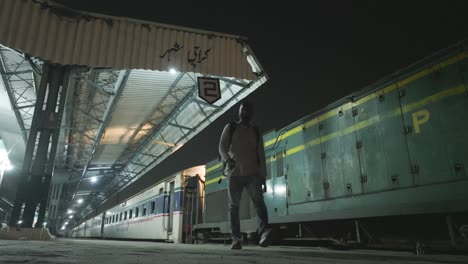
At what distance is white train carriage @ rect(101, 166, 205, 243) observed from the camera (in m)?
11.1

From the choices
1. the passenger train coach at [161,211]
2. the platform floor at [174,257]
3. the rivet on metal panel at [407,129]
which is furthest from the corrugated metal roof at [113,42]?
the platform floor at [174,257]

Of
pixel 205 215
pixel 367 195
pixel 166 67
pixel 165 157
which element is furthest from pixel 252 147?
pixel 165 157

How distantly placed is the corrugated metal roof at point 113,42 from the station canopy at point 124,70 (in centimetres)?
2

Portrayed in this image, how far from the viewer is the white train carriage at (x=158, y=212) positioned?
36.5 feet

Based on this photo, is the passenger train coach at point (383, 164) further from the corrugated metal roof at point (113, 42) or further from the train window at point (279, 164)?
the corrugated metal roof at point (113, 42)

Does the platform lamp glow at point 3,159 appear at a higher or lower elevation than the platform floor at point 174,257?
higher

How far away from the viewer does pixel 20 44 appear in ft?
21.4

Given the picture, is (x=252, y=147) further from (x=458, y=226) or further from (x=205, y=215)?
(x=205, y=215)

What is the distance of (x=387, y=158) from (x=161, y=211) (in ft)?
30.2

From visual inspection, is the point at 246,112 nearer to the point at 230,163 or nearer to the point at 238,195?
the point at 230,163

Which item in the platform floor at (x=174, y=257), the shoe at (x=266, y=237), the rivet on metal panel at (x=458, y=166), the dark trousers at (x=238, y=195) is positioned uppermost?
the rivet on metal panel at (x=458, y=166)

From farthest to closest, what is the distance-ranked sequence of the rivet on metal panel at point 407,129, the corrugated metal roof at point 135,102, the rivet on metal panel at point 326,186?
the corrugated metal roof at point 135,102 → the rivet on metal panel at point 326,186 → the rivet on metal panel at point 407,129

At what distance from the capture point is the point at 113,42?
743 centimetres

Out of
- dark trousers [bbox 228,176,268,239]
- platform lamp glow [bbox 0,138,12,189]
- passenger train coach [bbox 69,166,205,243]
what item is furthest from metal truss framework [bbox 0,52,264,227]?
dark trousers [bbox 228,176,268,239]
